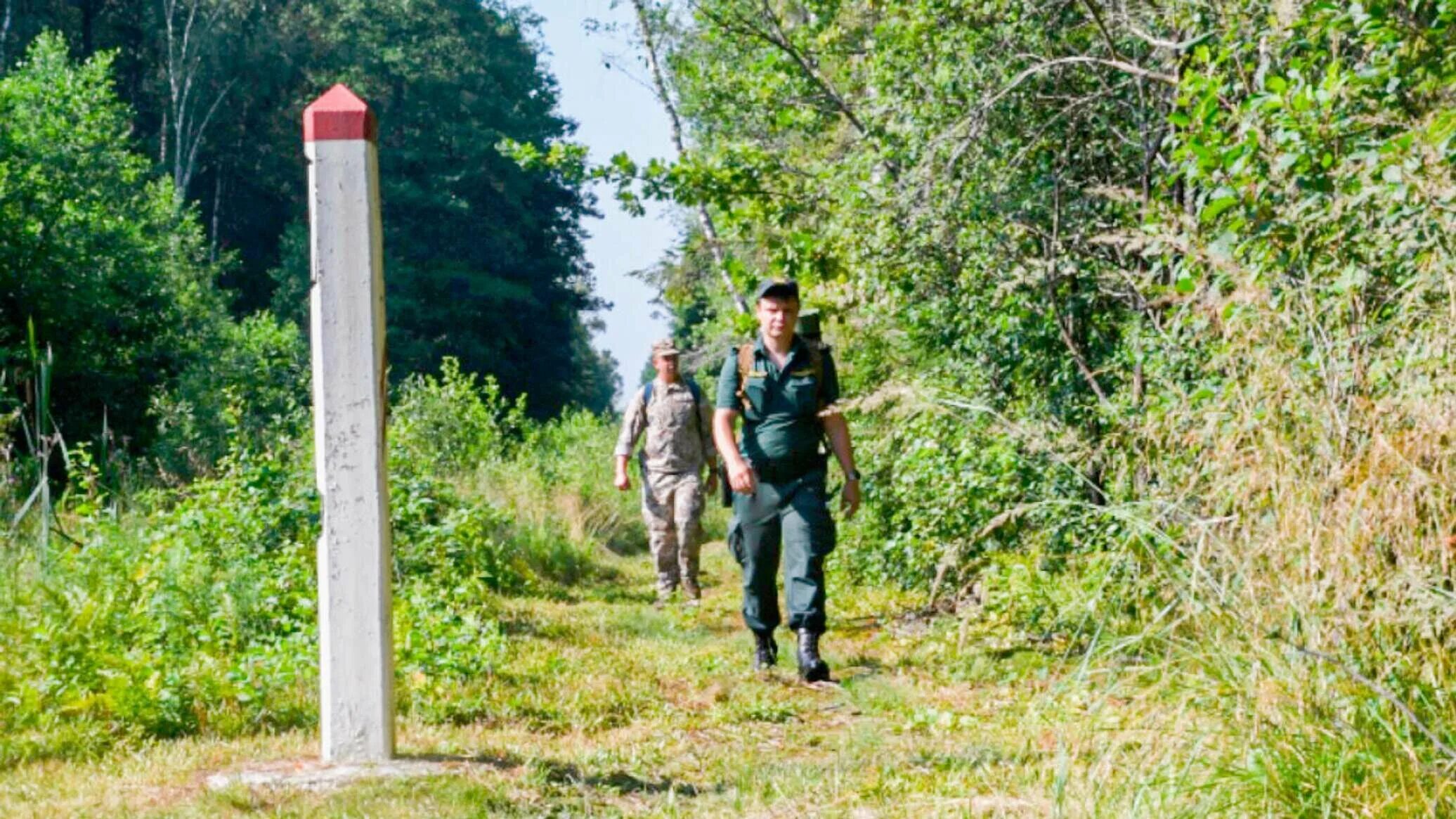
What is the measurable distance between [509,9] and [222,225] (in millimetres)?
14863

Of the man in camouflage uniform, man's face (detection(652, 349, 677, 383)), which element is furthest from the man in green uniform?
man's face (detection(652, 349, 677, 383))

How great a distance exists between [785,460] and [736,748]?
190cm

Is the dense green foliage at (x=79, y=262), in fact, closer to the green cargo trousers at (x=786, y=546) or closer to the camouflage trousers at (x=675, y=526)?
the camouflage trousers at (x=675, y=526)

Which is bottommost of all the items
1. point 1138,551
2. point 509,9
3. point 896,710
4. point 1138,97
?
point 896,710

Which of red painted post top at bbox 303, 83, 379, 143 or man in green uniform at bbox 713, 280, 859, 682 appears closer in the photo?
red painted post top at bbox 303, 83, 379, 143

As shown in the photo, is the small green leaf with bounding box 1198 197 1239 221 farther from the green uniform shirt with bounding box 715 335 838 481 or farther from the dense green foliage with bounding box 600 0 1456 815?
the green uniform shirt with bounding box 715 335 838 481

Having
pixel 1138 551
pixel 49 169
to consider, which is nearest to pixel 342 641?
pixel 1138 551

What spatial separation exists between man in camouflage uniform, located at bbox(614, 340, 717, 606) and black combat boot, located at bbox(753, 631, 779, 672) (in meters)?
3.34

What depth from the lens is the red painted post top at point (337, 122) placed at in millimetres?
4500

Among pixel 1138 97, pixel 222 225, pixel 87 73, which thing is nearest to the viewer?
pixel 1138 97

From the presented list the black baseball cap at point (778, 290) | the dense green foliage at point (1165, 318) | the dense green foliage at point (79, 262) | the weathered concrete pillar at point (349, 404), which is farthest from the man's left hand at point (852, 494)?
the dense green foliage at point (79, 262)

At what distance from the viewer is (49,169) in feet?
76.2

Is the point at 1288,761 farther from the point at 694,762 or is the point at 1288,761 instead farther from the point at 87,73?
the point at 87,73

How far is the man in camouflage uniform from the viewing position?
11.0m
